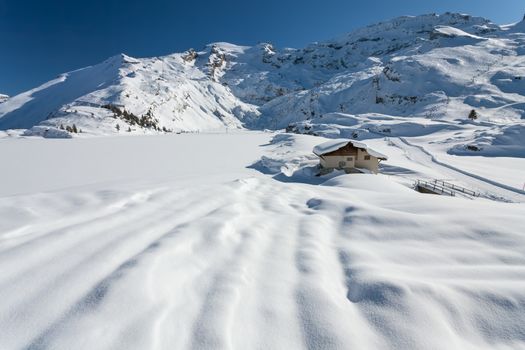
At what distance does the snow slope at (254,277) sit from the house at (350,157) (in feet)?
68.7

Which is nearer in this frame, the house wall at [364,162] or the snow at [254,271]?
the snow at [254,271]

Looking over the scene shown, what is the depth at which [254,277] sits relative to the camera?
3879 millimetres

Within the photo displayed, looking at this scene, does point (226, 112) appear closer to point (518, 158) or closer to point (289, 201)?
point (518, 158)

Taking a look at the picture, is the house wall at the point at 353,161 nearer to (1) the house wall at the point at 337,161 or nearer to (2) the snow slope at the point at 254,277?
(1) the house wall at the point at 337,161

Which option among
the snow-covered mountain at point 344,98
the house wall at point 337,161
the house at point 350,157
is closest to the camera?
the house at point 350,157

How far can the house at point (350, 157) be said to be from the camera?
1082 inches

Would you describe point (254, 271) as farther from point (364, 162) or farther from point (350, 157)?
point (364, 162)

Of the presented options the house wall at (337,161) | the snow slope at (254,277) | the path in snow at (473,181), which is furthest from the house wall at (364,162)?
the snow slope at (254,277)

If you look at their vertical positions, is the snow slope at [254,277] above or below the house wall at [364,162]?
above

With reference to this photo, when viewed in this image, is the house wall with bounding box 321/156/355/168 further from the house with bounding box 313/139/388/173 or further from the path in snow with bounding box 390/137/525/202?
the path in snow with bounding box 390/137/525/202

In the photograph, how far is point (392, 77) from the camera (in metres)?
120

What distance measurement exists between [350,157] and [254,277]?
26.0 m

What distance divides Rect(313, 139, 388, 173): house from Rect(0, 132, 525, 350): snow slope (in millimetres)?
20937

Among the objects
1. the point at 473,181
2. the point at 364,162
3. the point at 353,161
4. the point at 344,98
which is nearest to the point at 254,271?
the point at 353,161
